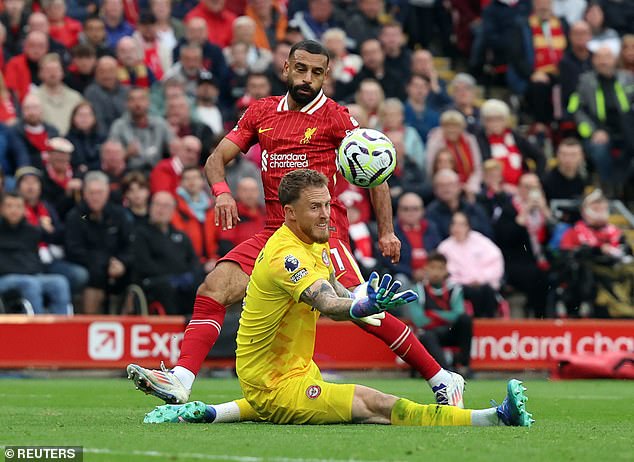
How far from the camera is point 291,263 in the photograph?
850 centimetres

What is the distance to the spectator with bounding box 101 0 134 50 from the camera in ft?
64.2

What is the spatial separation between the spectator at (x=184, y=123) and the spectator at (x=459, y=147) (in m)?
3.01

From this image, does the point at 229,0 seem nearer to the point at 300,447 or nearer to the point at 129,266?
the point at 129,266

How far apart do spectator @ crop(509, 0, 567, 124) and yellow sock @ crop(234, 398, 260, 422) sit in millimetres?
13116

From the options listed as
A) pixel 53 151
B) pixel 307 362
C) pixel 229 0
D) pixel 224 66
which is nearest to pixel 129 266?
pixel 53 151

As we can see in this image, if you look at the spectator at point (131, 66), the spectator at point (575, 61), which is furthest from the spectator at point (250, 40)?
the spectator at point (575, 61)

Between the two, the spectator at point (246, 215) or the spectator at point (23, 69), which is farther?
the spectator at point (23, 69)

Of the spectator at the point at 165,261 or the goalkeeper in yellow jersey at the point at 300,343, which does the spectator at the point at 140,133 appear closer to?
the spectator at the point at 165,261

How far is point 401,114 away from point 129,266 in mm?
4596

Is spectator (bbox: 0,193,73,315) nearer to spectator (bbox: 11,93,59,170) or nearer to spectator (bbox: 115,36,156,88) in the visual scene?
spectator (bbox: 11,93,59,170)

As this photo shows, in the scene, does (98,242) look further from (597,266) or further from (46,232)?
(597,266)

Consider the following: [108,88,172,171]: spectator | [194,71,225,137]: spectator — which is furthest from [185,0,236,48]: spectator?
[108,88,172,171]: spectator

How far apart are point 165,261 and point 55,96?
2926 mm

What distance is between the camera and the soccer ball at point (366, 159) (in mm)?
9891
